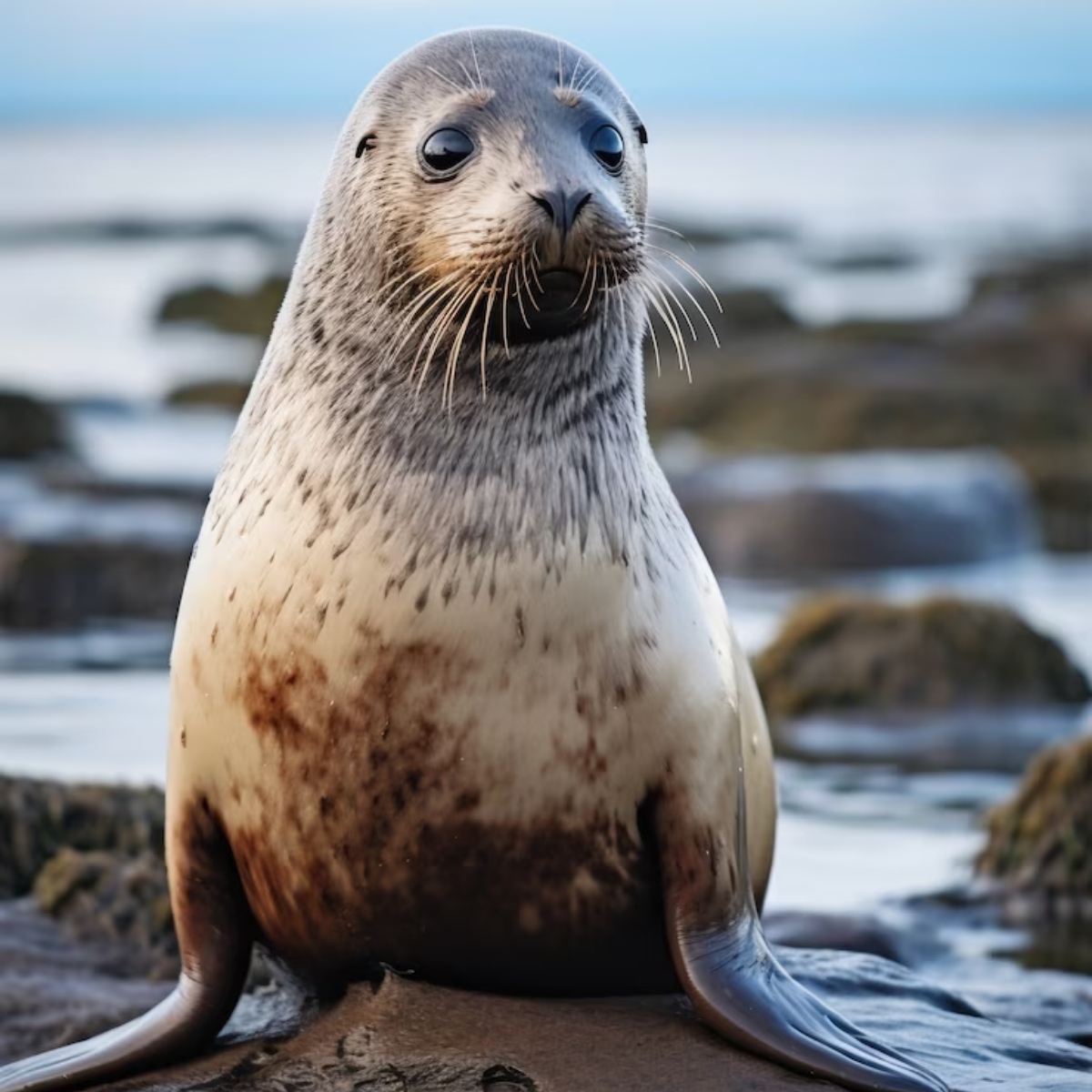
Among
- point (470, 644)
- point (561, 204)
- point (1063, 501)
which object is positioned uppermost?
point (1063, 501)

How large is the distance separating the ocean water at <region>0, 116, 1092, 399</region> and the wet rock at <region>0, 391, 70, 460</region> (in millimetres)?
7025

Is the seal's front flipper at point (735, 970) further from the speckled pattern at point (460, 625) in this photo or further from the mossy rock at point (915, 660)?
the mossy rock at point (915, 660)

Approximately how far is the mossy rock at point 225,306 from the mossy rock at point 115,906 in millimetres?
33690

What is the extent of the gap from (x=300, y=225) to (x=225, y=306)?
44744 millimetres

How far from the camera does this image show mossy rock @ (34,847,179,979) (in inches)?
286

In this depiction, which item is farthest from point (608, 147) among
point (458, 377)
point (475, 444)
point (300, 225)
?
point (300, 225)

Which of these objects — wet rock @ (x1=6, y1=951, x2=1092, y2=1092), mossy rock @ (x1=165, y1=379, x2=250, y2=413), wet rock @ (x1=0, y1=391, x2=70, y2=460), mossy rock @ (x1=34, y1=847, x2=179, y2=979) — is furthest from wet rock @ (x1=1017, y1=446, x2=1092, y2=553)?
wet rock @ (x1=6, y1=951, x2=1092, y2=1092)

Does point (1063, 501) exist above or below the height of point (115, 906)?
above

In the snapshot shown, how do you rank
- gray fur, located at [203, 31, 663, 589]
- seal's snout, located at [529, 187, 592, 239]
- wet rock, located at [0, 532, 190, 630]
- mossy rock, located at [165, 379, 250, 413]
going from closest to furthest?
seal's snout, located at [529, 187, 592, 239] → gray fur, located at [203, 31, 663, 589] → wet rock, located at [0, 532, 190, 630] → mossy rock, located at [165, 379, 250, 413]

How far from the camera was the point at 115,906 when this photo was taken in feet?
24.2

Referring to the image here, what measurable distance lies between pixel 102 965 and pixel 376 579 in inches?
80.2

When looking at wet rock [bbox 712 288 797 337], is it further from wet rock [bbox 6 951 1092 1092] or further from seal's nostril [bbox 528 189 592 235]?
seal's nostril [bbox 528 189 592 235]

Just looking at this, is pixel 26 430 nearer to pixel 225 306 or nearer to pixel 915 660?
pixel 915 660

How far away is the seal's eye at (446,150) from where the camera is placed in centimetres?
561
